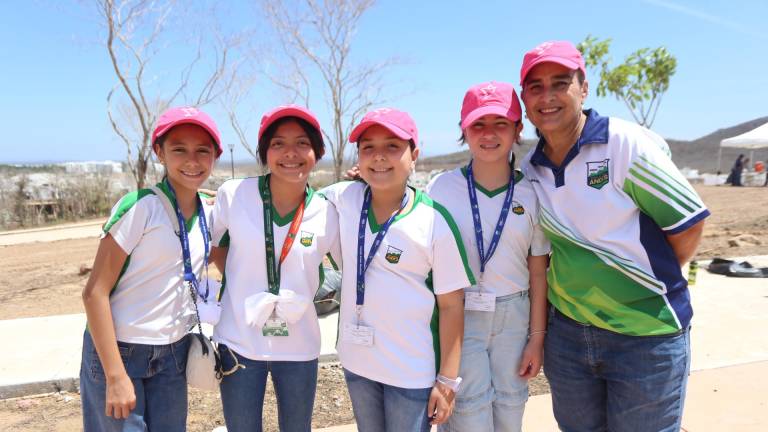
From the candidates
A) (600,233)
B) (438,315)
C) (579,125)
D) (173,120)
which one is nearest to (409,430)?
(438,315)

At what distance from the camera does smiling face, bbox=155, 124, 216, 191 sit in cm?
223

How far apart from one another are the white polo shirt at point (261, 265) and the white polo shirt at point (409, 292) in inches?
9.6

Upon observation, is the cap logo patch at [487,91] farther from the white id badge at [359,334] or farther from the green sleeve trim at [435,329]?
the white id badge at [359,334]

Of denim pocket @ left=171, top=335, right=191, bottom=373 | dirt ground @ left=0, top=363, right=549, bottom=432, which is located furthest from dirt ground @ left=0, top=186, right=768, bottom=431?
denim pocket @ left=171, top=335, right=191, bottom=373

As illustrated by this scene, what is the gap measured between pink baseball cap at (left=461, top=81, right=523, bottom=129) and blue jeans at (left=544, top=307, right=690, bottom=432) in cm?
96

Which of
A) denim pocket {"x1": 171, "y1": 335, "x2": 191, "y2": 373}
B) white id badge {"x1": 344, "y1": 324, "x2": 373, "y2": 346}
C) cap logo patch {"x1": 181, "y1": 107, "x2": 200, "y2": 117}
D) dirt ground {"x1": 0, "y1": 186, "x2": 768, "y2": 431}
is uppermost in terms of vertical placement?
cap logo patch {"x1": 181, "y1": 107, "x2": 200, "y2": 117}

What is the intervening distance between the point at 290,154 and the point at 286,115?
0.18m

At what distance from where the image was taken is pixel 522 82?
2258 mm

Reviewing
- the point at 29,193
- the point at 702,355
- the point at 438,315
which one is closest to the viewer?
the point at 438,315

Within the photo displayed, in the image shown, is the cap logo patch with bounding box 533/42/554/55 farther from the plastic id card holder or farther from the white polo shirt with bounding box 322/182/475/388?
the plastic id card holder

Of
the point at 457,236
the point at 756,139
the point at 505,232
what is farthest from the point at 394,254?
the point at 756,139

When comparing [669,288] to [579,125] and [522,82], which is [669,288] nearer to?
[579,125]

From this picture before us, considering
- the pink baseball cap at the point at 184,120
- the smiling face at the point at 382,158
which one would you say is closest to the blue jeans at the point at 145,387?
the pink baseball cap at the point at 184,120

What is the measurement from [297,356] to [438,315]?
26.0 inches
